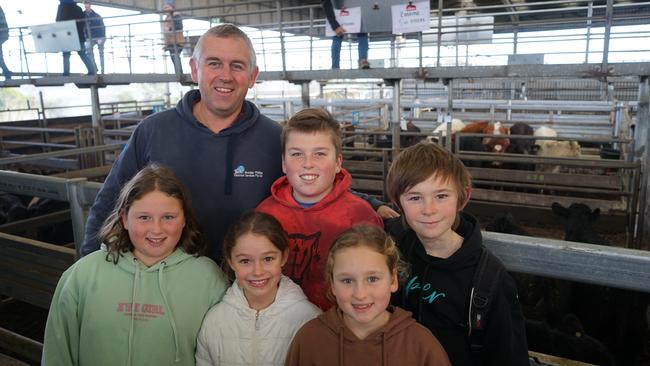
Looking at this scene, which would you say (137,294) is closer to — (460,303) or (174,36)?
(460,303)

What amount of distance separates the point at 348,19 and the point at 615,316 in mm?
5886

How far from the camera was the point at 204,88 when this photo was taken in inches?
84.8

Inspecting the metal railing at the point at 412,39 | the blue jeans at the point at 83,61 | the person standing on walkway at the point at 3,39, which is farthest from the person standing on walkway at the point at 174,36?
the person standing on walkway at the point at 3,39

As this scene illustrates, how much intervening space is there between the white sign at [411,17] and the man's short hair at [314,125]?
556cm

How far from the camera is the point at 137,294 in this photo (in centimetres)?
186

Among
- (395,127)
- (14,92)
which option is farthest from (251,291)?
(14,92)

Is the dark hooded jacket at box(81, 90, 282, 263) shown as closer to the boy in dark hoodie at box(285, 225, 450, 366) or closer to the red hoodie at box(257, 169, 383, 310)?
the red hoodie at box(257, 169, 383, 310)

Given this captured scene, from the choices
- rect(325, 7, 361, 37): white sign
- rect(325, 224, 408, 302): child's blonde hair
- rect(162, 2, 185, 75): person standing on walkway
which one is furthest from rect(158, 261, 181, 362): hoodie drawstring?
rect(162, 2, 185, 75): person standing on walkway

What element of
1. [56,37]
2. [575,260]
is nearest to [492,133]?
[575,260]

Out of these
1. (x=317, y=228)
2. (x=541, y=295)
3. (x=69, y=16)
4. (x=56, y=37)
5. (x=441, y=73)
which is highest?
(x=69, y=16)

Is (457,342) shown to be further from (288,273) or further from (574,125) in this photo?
(574,125)

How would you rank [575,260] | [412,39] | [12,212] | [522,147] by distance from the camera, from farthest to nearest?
[412,39] → [522,147] → [12,212] → [575,260]

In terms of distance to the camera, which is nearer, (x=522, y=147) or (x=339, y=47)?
(x=339, y=47)

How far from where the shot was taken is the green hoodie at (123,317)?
6.05 feet
